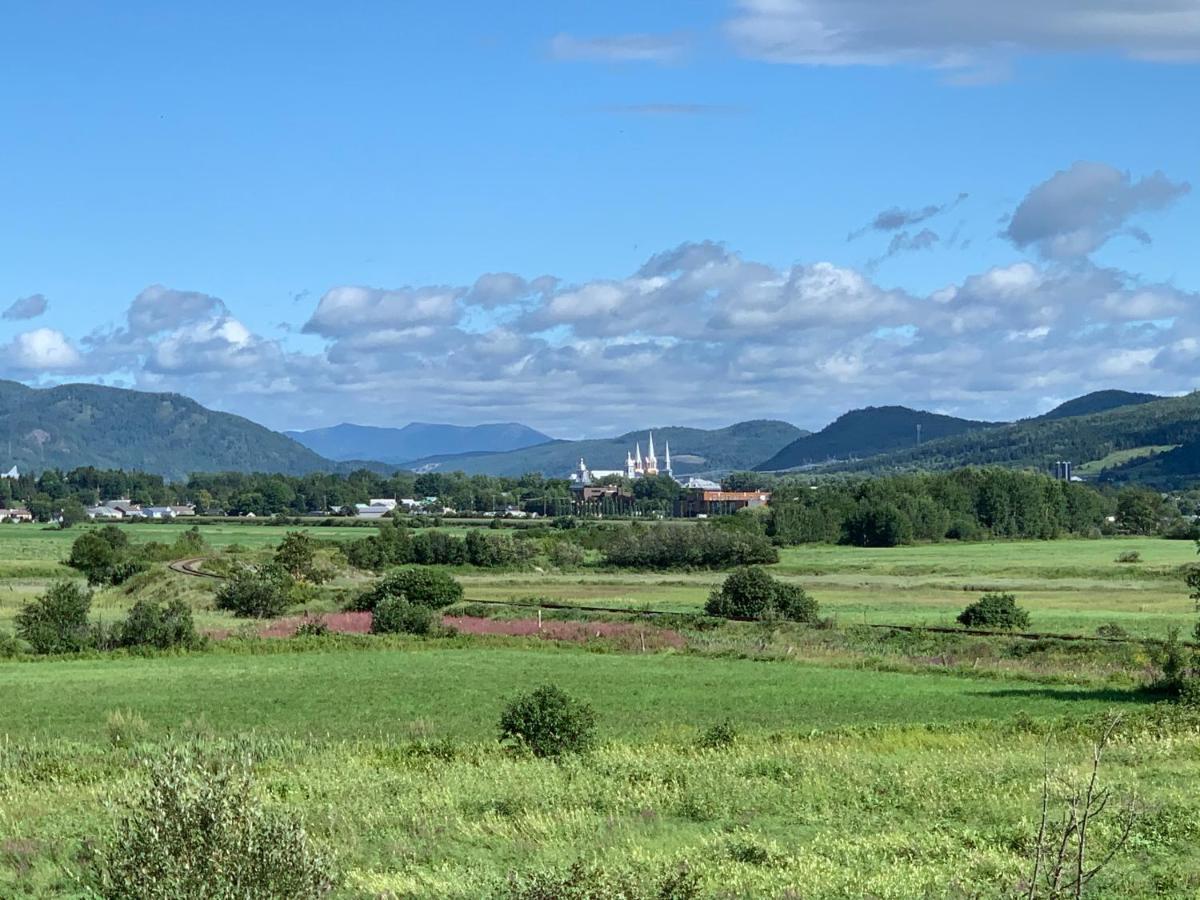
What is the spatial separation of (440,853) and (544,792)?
10.6 feet

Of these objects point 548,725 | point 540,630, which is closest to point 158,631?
point 540,630

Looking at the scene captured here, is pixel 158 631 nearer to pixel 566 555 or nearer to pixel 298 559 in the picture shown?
pixel 298 559

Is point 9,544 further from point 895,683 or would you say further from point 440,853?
point 440,853

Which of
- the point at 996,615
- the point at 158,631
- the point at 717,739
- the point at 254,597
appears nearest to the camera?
the point at 717,739

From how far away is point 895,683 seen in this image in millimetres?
38594

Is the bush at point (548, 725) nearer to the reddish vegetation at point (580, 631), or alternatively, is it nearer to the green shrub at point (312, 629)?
the reddish vegetation at point (580, 631)

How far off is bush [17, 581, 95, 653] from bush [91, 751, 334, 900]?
42979 mm

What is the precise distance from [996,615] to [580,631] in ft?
54.4

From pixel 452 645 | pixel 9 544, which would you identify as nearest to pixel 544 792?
pixel 452 645

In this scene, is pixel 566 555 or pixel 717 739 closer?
pixel 717 739

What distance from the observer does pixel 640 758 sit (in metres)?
21.4

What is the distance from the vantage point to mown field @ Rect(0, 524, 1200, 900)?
13.6 meters

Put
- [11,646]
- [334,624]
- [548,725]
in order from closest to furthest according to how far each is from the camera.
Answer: [548,725] → [11,646] → [334,624]

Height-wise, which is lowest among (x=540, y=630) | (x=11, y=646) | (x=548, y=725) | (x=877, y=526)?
(x=540, y=630)
